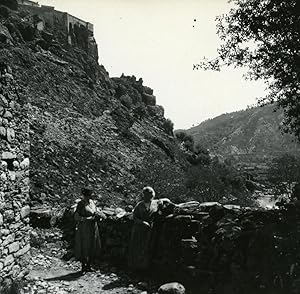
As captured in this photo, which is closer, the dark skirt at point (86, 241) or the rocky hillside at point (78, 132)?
the dark skirt at point (86, 241)

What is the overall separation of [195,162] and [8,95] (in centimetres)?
4530

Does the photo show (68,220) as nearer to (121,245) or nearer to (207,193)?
(121,245)

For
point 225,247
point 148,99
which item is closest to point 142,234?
point 225,247

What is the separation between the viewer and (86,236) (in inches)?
318

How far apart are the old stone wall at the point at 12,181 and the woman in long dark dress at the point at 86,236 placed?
47.5 inches

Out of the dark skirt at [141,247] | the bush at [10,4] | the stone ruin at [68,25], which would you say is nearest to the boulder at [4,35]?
the bush at [10,4]

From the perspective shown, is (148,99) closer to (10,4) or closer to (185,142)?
(185,142)

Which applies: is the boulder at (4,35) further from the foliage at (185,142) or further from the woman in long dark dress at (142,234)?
the woman in long dark dress at (142,234)

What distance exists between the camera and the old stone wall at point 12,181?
20.8 ft

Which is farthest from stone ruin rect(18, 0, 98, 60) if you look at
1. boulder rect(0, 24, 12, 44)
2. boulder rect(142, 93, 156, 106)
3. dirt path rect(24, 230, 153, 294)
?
dirt path rect(24, 230, 153, 294)

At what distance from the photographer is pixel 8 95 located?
659 cm

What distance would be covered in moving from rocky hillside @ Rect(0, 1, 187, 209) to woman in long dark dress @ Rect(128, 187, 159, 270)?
32.8ft

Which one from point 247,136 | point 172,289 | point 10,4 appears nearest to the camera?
point 172,289

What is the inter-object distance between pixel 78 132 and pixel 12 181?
88.6ft
